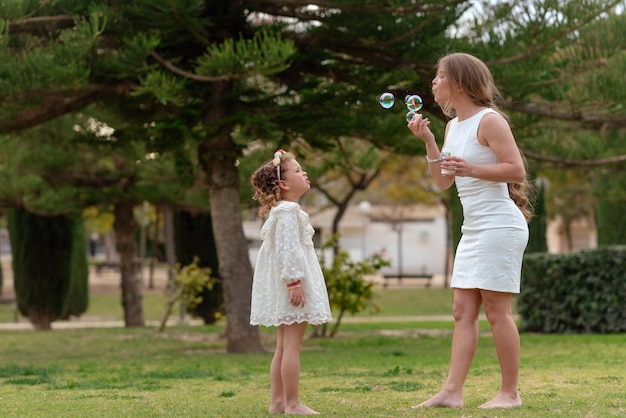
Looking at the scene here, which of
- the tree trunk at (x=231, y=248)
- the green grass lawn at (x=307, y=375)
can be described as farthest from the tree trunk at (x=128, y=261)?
the tree trunk at (x=231, y=248)

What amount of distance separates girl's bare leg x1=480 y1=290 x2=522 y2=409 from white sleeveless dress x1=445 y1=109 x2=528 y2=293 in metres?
0.09

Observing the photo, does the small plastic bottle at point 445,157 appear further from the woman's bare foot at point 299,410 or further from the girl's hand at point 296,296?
the woman's bare foot at point 299,410

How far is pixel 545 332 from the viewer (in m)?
13.9

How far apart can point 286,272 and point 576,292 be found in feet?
29.4

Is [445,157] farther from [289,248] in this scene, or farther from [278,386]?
[278,386]

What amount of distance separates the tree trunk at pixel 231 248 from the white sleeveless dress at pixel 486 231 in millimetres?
6657

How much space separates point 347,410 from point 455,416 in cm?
71

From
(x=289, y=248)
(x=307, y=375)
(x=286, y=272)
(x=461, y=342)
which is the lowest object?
(x=307, y=375)

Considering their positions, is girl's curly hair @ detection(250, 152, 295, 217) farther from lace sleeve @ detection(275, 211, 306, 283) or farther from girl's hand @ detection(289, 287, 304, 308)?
girl's hand @ detection(289, 287, 304, 308)

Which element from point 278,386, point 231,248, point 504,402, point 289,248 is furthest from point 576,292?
point 289,248

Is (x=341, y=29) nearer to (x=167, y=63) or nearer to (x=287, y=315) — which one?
(x=167, y=63)

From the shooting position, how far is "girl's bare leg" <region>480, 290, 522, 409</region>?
510cm

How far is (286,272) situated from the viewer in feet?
17.0

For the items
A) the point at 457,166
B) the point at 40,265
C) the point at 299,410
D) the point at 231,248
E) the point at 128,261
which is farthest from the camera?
the point at 40,265
